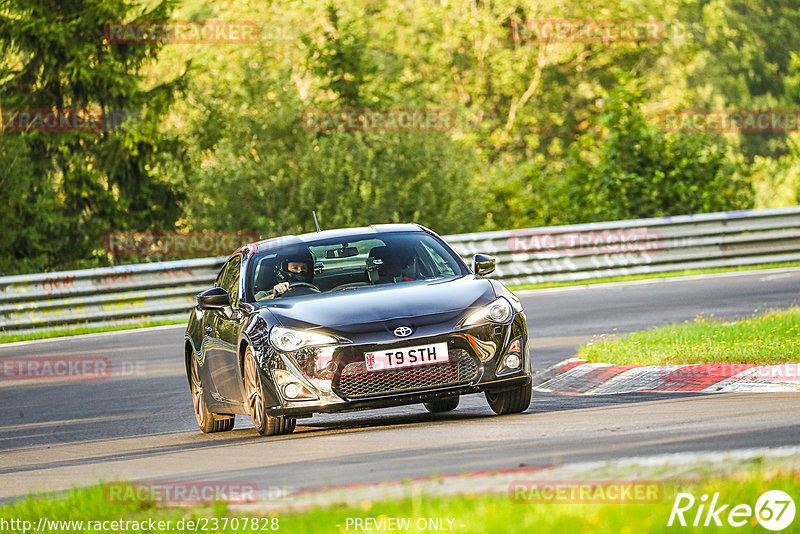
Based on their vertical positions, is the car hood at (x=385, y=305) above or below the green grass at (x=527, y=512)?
above

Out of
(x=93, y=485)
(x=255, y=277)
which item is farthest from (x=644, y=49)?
(x=93, y=485)

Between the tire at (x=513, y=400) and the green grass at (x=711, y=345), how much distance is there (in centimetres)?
217

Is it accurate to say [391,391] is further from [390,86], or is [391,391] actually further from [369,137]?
[390,86]

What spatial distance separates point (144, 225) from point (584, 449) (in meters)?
27.2

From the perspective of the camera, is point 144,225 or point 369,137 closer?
point 369,137

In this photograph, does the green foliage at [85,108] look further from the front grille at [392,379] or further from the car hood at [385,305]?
the front grille at [392,379]

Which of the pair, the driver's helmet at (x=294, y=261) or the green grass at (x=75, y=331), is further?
the green grass at (x=75, y=331)

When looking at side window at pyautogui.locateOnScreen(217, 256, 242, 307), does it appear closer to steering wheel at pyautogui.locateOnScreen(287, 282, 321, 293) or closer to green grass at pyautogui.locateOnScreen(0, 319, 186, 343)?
Answer: steering wheel at pyautogui.locateOnScreen(287, 282, 321, 293)

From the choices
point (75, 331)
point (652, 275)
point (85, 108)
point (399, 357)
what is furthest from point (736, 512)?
point (85, 108)

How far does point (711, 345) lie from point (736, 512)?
23.4 feet

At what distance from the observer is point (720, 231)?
950 inches

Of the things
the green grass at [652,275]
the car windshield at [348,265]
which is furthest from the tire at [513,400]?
the green grass at [652,275]

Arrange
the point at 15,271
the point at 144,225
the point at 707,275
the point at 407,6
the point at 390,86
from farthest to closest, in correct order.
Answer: the point at 407,6
the point at 390,86
the point at 144,225
the point at 15,271
the point at 707,275

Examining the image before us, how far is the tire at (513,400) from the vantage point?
1022 cm
